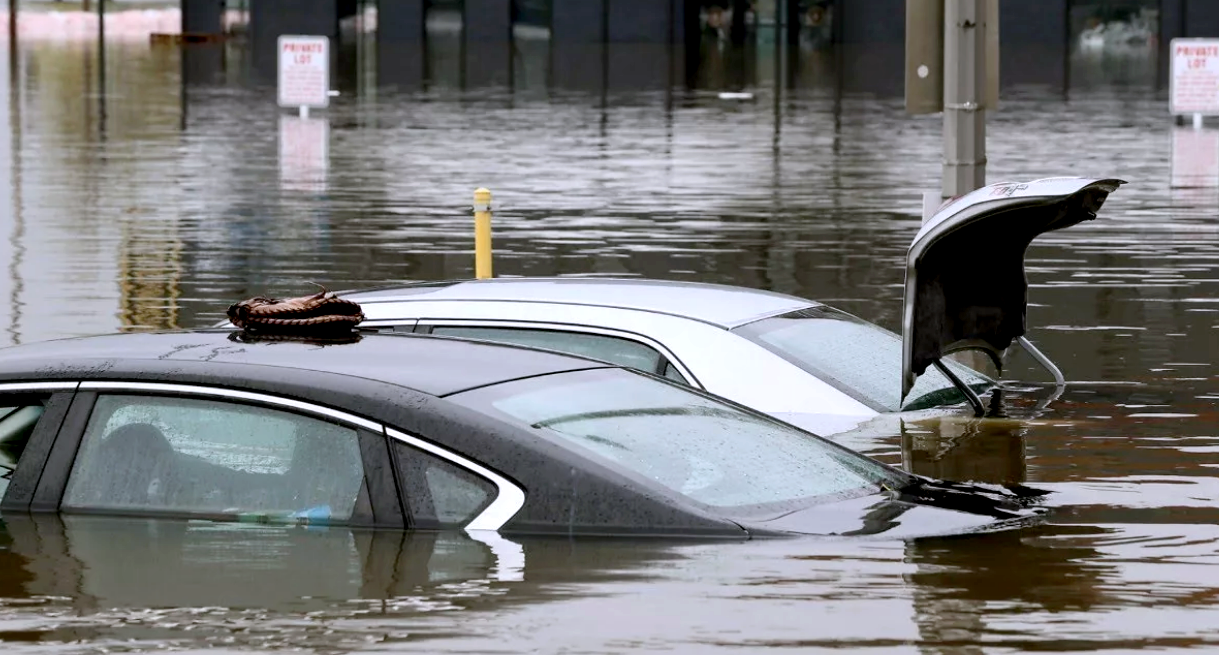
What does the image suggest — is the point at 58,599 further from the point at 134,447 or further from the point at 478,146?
the point at 478,146

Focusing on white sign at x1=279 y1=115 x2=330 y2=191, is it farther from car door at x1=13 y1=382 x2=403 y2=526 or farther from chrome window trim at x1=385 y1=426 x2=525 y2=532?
chrome window trim at x1=385 y1=426 x2=525 y2=532

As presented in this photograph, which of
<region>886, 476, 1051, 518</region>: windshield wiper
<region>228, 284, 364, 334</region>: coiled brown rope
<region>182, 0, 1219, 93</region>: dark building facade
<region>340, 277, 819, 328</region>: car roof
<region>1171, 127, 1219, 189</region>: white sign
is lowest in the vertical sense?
<region>886, 476, 1051, 518</region>: windshield wiper

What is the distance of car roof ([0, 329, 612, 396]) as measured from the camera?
20.0 ft

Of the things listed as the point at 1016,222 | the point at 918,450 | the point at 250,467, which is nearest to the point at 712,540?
the point at 250,467

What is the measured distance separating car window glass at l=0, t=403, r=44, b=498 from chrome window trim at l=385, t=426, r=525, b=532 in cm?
111

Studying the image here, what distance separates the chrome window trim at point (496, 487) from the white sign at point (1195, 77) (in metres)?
25.9

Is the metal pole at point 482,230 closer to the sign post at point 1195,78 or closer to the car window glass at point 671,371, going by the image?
the car window glass at point 671,371

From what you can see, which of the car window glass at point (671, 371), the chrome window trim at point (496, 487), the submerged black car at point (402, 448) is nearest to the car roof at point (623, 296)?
the car window glass at point (671, 371)

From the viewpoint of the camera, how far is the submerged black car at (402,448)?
5.80 meters

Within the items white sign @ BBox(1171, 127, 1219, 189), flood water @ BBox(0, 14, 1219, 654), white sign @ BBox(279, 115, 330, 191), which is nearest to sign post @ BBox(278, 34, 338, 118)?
white sign @ BBox(279, 115, 330, 191)

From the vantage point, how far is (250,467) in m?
6.04

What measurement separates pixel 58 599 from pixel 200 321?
366 inches

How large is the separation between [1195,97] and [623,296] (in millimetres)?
23945

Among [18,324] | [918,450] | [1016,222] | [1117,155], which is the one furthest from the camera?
[1117,155]
